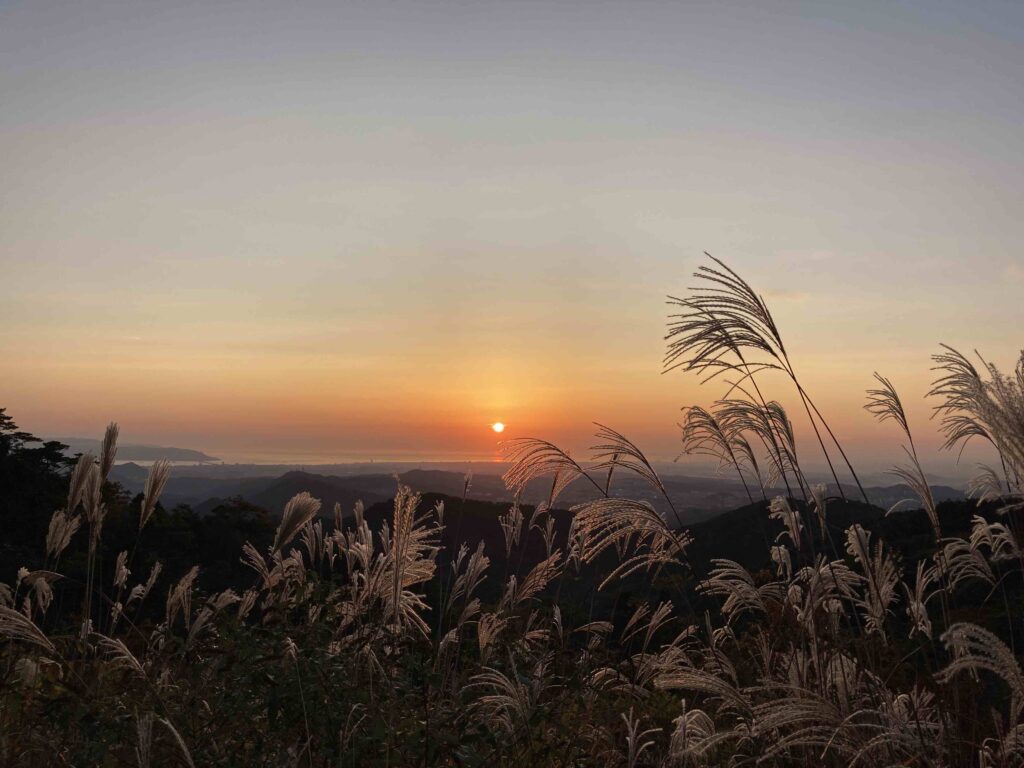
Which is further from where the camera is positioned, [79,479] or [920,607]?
[79,479]

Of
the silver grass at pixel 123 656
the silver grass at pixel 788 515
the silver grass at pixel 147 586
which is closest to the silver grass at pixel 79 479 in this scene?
the silver grass at pixel 147 586

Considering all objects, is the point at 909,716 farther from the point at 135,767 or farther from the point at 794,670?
the point at 135,767

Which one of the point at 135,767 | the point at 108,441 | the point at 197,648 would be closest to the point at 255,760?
the point at 135,767

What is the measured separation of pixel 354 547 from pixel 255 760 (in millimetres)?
1323

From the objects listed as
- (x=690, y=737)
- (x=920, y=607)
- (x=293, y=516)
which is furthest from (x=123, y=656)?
(x=920, y=607)

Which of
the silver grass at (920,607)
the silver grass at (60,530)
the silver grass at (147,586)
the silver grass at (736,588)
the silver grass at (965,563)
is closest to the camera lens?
the silver grass at (920,607)

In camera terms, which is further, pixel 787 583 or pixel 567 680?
pixel 787 583

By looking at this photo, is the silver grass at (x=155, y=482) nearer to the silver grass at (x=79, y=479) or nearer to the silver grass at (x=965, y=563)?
the silver grass at (x=79, y=479)

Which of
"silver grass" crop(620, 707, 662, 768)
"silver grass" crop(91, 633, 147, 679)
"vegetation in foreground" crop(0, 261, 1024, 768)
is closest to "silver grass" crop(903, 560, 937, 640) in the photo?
"vegetation in foreground" crop(0, 261, 1024, 768)

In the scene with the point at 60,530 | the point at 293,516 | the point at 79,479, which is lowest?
the point at 60,530

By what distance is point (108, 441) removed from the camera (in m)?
5.03

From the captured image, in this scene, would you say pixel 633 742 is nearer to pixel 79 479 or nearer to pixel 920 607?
pixel 920 607

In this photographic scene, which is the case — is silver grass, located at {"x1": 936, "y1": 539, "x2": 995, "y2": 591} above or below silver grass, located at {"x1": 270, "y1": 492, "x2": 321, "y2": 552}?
below

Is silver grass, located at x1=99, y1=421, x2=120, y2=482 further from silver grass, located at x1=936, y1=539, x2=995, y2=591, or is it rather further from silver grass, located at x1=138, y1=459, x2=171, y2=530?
silver grass, located at x1=936, y1=539, x2=995, y2=591
